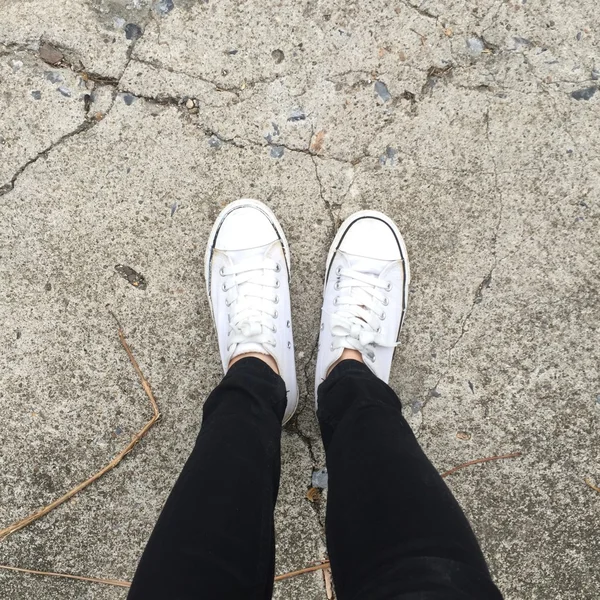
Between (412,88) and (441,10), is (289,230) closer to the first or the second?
(412,88)

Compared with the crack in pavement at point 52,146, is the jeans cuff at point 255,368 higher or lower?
lower

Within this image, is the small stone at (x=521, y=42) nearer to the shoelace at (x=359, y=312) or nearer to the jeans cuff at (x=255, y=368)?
the shoelace at (x=359, y=312)

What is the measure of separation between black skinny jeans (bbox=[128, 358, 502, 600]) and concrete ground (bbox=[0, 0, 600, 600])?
45cm

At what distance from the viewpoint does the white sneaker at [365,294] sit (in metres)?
1.68

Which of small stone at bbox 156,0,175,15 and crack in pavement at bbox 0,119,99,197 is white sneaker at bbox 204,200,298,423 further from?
small stone at bbox 156,0,175,15

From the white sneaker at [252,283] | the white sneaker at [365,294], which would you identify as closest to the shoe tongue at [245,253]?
the white sneaker at [252,283]

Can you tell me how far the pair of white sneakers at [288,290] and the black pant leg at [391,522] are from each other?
0.33m

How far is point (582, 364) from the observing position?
171 cm

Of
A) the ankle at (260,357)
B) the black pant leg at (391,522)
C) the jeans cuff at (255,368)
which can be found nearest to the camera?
the black pant leg at (391,522)

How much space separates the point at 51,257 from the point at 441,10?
1577mm

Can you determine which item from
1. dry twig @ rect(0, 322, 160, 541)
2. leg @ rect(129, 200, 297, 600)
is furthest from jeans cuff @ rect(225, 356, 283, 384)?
dry twig @ rect(0, 322, 160, 541)

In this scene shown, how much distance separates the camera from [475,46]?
1707 mm

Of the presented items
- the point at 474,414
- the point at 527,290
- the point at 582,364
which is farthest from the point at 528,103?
the point at 474,414

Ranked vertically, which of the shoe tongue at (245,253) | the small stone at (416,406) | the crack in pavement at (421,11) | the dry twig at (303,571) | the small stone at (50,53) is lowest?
the dry twig at (303,571)
